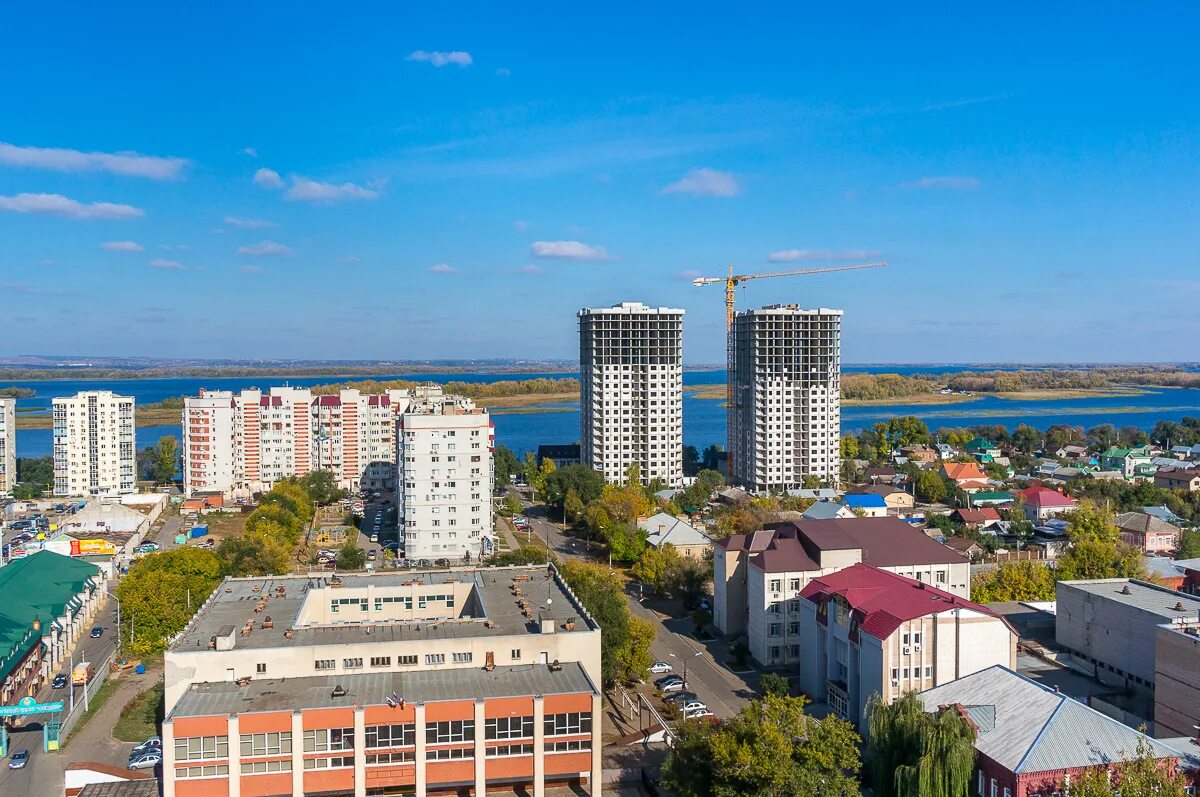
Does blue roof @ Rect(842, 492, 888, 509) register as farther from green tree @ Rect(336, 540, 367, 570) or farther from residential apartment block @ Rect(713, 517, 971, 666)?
green tree @ Rect(336, 540, 367, 570)

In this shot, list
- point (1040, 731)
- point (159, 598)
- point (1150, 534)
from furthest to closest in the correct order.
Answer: point (1150, 534), point (159, 598), point (1040, 731)

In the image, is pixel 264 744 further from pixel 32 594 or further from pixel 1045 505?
pixel 1045 505

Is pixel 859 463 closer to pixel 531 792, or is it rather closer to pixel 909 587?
pixel 909 587

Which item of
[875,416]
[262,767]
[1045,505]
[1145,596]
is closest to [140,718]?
[262,767]

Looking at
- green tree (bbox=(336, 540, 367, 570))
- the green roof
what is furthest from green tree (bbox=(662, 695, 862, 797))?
green tree (bbox=(336, 540, 367, 570))

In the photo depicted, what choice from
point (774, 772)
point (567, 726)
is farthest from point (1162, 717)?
point (567, 726)

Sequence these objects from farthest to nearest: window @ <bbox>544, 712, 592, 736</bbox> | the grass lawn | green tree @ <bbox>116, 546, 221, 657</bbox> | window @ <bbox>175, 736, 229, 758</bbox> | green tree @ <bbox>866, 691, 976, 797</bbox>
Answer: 1. green tree @ <bbox>116, 546, 221, 657</bbox>
2. the grass lawn
3. window @ <bbox>544, 712, 592, 736</bbox>
4. window @ <bbox>175, 736, 229, 758</bbox>
5. green tree @ <bbox>866, 691, 976, 797</bbox>

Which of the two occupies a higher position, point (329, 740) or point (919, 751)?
point (919, 751)
